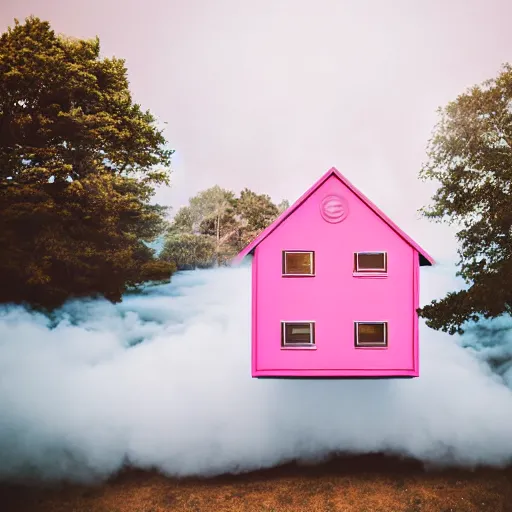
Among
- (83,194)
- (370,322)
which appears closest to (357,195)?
(370,322)

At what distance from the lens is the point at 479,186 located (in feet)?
36.8

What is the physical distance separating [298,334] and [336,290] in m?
1.23

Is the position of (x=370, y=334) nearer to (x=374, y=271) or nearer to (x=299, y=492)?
(x=374, y=271)

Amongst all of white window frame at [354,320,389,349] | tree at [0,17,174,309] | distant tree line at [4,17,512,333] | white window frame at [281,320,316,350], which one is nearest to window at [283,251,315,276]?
white window frame at [281,320,316,350]

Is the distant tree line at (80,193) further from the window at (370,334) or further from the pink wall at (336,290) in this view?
the window at (370,334)

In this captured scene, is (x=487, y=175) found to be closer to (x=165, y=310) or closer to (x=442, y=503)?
(x=165, y=310)

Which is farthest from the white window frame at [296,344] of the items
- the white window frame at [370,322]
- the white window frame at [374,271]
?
the white window frame at [374,271]

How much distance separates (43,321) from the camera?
41.7ft

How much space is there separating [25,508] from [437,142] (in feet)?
63.4

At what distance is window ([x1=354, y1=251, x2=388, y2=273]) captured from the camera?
820 cm

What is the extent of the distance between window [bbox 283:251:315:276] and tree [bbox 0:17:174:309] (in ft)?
19.9

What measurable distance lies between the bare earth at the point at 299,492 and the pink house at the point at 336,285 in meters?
8.24

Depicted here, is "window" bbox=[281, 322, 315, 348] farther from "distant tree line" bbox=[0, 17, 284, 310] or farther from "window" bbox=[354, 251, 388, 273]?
"distant tree line" bbox=[0, 17, 284, 310]

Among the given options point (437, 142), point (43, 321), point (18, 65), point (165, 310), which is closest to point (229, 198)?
point (165, 310)
